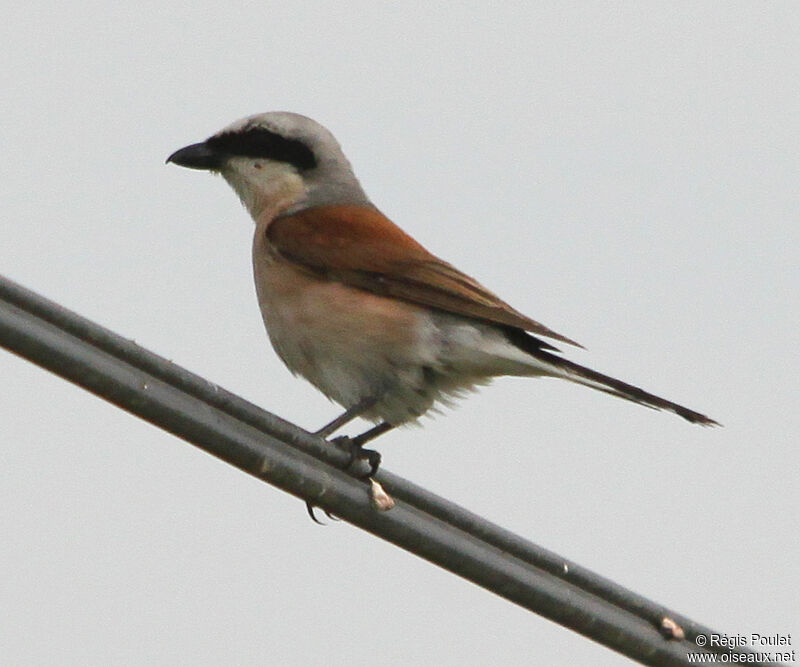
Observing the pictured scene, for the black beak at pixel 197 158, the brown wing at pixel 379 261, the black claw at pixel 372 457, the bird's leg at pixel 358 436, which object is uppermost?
the black beak at pixel 197 158

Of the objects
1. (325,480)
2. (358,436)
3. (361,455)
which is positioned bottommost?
(325,480)

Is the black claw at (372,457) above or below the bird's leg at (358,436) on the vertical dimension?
below

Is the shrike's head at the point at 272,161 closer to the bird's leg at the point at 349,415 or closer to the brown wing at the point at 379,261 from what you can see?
the brown wing at the point at 379,261

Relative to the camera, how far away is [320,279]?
17.6ft

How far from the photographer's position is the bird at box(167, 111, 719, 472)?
4.90 m

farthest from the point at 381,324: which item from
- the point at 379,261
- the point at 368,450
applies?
the point at 368,450

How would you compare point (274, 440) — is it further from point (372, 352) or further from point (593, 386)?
point (372, 352)

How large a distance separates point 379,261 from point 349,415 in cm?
64

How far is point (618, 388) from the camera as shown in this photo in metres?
4.30

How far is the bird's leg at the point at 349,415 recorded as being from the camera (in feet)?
16.5

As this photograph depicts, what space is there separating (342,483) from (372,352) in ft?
6.01

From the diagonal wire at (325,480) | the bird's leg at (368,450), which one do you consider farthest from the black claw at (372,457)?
the diagonal wire at (325,480)

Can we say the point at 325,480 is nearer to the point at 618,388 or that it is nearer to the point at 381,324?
the point at 618,388

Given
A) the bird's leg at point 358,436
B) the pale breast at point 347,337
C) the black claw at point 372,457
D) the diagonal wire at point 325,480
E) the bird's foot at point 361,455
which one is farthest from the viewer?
the pale breast at point 347,337
